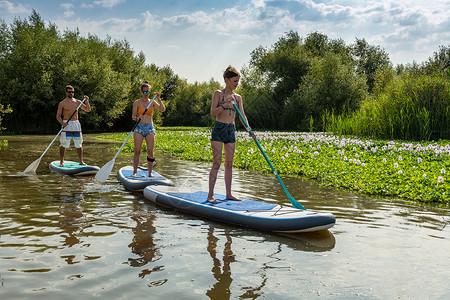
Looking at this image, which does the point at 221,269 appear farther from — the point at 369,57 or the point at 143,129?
the point at 369,57

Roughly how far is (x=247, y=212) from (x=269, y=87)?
46.6 metres

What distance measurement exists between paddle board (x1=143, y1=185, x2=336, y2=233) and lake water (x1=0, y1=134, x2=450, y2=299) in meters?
0.14

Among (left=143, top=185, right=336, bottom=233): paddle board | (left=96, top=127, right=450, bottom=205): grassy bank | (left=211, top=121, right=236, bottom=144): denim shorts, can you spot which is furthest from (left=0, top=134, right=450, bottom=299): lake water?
(left=211, top=121, right=236, bottom=144): denim shorts

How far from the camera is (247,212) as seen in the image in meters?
6.15

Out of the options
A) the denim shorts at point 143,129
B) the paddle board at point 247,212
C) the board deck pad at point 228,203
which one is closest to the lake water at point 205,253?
the paddle board at point 247,212

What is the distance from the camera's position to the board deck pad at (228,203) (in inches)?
252

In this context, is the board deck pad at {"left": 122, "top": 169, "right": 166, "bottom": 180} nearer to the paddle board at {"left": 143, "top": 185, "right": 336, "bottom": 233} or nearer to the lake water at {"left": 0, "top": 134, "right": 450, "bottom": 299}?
the lake water at {"left": 0, "top": 134, "right": 450, "bottom": 299}

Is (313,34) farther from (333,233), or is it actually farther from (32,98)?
(333,233)

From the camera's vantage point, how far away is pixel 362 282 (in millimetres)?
4125

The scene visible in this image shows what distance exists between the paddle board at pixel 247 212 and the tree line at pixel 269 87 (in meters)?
13.7

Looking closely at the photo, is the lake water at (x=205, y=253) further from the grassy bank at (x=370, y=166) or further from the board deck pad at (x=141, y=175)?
the board deck pad at (x=141, y=175)

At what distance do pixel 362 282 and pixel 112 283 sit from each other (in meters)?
2.52

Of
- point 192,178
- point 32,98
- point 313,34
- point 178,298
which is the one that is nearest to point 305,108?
point 313,34

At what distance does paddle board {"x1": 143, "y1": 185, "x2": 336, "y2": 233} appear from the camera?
5578 mm
